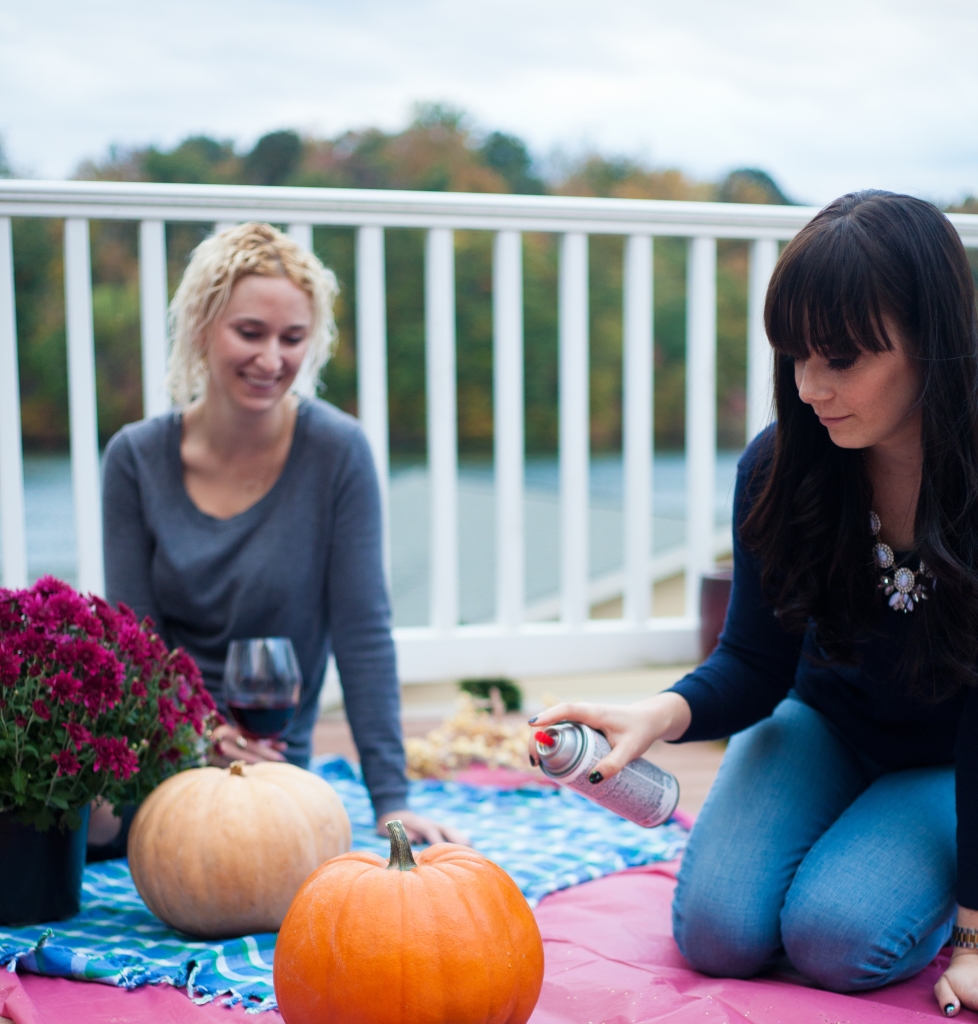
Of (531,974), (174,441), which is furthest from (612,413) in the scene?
(531,974)

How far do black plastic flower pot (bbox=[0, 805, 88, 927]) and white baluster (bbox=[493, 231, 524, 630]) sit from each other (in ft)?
4.26

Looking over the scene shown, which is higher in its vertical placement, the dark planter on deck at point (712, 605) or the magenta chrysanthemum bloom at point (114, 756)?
the magenta chrysanthemum bloom at point (114, 756)

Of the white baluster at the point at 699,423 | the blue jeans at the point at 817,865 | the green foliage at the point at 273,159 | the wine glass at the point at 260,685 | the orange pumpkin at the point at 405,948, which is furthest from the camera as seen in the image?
the green foliage at the point at 273,159

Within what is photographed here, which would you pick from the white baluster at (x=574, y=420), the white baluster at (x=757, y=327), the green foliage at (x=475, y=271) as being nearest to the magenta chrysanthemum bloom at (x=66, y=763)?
the white baluster at (x=574, y=420)

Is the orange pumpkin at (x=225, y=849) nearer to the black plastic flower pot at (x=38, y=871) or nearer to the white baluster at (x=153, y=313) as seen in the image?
the black plastic flower pot at (x=38, y=871)

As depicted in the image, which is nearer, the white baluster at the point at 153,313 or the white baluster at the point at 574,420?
the white baluster at the point at 153,313

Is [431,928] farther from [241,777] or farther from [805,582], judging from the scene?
[805,582]

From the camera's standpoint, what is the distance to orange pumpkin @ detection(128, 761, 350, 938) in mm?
1248

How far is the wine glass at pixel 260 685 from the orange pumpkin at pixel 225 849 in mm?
125

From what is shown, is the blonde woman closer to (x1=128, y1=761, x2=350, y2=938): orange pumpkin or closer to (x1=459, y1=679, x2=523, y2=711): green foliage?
(x1=128, y1=761, x2=350, y2=938): orange pumpkin

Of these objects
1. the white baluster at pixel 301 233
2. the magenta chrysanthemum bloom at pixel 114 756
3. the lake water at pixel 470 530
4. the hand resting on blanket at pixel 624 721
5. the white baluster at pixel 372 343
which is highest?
the white baluster at pixel 301 233

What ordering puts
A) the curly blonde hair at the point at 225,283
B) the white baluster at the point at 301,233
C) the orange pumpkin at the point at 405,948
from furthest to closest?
1. the white baluster at the point at 301,233
2. the curly blonde hair at the point at 225,283
3. the orange pumpkin at the point at 405,948

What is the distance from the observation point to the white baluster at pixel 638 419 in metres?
2.48

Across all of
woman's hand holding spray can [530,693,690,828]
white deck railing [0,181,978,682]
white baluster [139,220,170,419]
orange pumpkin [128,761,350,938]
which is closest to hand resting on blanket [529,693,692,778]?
woman's hand holding spray can [530,693,690,828]
